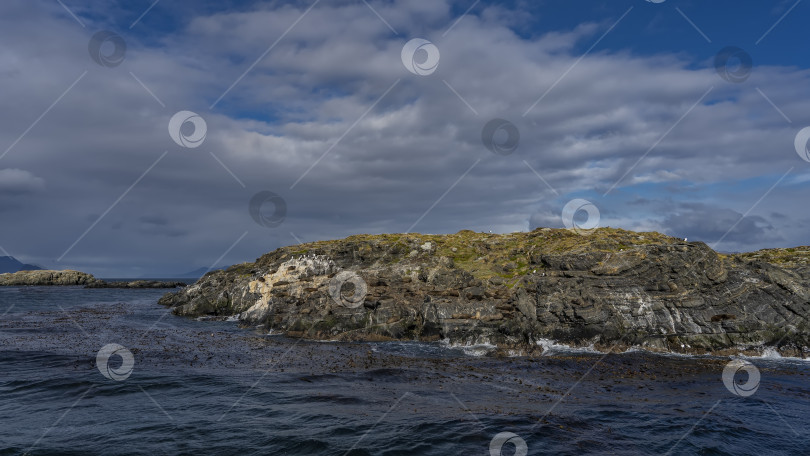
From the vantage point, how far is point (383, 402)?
28.6 meters

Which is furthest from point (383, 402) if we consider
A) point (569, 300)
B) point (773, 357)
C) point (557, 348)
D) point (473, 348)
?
point (773, 357)

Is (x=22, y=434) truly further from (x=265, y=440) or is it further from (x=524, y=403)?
(x=524, y=403)

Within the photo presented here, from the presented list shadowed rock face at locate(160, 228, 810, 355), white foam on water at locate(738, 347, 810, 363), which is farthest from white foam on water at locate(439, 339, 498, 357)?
white foam on water at locate(738, 347, 810, 363)

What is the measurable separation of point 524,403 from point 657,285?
3200cm

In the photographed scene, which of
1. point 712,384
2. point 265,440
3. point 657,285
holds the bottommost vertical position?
point 712,384

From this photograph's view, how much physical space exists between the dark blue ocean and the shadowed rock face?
15.2ft

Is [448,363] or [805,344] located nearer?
[448,363]

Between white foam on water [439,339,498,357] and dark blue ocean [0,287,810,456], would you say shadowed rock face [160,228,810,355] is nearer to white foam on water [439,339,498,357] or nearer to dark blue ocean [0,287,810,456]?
white foam on water [439,339,498,357]

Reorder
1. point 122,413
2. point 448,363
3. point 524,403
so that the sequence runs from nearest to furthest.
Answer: point 122,413 → point 524,403 → point 448,363

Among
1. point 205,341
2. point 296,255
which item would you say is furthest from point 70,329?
point 296,255

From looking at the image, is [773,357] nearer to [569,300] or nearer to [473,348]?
[569,300]

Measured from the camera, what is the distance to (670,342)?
46.7 meters

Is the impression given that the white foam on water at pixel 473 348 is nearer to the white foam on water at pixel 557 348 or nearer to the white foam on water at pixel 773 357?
the white foam on water at pixel 557 348

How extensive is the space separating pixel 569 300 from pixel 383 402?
30.1m
